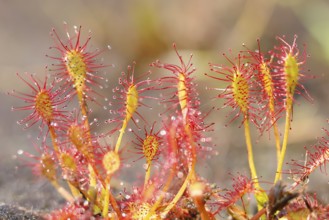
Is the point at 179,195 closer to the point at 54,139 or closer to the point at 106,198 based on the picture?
the point at 106,198

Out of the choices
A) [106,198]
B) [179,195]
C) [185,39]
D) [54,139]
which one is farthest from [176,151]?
[185,39]

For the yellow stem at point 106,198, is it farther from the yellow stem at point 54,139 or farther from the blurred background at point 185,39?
the blurred background at point 185,39

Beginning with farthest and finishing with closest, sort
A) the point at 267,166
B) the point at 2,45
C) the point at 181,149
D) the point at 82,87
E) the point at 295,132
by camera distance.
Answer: the point at 2,45, the point at 295,132, the point at 267,166, the point at 82,87, the point at 181,149

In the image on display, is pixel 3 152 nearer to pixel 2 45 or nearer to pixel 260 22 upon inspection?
pixel 2 45

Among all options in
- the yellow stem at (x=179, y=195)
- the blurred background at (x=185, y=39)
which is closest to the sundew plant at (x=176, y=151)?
the yellow stem at (x=179, y=195)

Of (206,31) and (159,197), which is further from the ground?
(206,31)

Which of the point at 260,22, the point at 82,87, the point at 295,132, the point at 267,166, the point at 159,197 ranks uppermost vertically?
the point at 260,22

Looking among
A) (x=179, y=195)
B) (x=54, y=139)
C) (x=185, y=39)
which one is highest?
(x=185, y=39)

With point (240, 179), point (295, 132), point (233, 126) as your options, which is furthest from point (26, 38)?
point (240, 179)

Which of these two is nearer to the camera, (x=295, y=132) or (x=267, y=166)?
(x=267, y=166)
